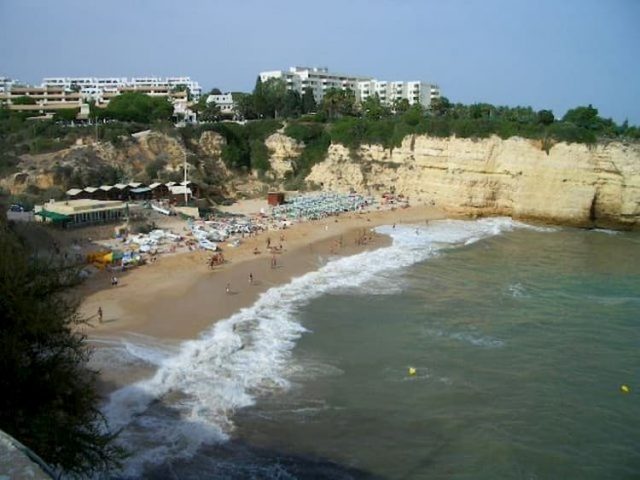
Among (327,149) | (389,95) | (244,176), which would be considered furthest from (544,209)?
(389,95)

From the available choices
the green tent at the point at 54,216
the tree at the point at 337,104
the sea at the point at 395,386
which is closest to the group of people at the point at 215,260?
the sea at the point at 395,386

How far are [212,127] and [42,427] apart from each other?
4559 cm

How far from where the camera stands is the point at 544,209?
42.7 metres

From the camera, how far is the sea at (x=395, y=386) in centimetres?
1265

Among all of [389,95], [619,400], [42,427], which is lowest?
[619,400]

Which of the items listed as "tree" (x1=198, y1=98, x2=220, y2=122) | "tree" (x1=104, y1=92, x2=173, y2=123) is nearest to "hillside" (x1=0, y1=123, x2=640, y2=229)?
"tree" (x1=104, y1=92, x2=173, y2=123)

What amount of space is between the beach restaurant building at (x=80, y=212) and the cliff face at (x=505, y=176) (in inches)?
872

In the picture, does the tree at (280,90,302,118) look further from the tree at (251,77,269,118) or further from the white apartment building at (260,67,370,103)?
the white apartment building at (260,67,370,103)

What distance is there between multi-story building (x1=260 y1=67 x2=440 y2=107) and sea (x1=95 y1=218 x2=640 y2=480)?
73626mm

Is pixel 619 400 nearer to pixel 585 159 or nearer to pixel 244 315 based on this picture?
pixel 244 315

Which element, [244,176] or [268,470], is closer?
[268,470]

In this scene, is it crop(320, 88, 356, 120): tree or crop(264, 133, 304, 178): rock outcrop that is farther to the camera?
crop(320, 88, 356, 120): tree

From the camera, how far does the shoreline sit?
63.8 feet

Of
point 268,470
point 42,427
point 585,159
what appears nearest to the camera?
point 42,427
